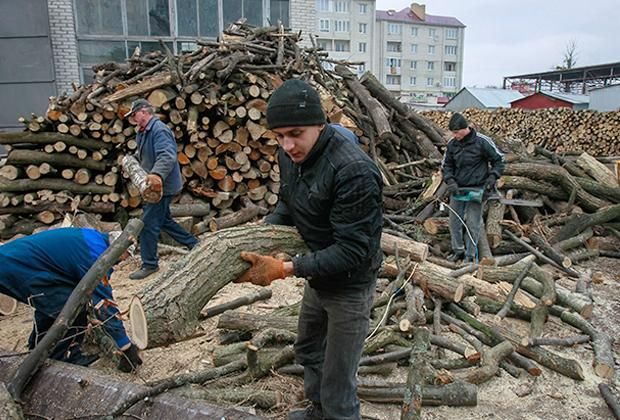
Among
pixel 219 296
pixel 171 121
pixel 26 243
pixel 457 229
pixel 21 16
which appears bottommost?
pixel 219 296

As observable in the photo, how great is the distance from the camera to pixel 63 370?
221cm

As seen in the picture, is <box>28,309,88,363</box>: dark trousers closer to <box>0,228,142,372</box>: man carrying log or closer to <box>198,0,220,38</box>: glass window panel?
<box>0,228,142,372</box>: man carrying log

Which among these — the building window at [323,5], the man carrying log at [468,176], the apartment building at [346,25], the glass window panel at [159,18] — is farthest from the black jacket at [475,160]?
the building window at [323,5]

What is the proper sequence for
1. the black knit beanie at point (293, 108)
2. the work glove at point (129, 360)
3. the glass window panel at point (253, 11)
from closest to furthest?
1. the black knit beanie at point (293, 108)
2. the work glove at point (129, 360)
3. the glass window panel at point (253, 11)

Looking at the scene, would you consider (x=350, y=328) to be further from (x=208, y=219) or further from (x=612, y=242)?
(x=612, y=242)

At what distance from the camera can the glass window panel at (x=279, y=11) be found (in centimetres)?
1152

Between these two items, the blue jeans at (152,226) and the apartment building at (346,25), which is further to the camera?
the apartment building at (346,25)

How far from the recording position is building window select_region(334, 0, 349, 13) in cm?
5050

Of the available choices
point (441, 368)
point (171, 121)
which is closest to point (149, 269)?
point (171, 121)

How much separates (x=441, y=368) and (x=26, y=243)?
2.87 m

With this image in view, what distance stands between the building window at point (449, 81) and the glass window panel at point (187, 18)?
52.5 metres

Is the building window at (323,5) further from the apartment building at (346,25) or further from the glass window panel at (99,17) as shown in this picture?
the glass window panel at (99,17)

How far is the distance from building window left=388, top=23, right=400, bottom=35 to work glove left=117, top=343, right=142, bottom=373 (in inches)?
2240

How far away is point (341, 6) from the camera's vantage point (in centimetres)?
5106
